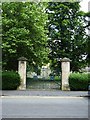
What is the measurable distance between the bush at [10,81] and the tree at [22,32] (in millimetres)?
2578

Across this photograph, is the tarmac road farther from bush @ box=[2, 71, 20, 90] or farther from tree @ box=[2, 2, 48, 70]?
tree @ box=[2, 2, 48, 70]

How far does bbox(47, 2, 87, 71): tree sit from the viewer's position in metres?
36.7

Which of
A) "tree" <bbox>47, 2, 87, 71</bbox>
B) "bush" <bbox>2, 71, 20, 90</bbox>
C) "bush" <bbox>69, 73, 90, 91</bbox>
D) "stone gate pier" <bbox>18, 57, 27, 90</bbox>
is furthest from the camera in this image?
"tree" <bbox>47, 2, 87, 71</bbox>

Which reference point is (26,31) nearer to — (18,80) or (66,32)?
(18,80)

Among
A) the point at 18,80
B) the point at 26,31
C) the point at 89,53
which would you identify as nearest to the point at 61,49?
the point at 89,53

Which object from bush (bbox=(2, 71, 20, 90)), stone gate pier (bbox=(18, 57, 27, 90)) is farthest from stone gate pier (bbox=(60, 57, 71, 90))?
bush (bbox=(2, 71, 20, 90))

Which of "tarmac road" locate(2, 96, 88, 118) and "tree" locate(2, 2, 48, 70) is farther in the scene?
"tree" locate(2, 2, 48, 70)

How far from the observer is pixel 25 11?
27.7 meters

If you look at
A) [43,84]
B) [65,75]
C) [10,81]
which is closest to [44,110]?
[10,81]

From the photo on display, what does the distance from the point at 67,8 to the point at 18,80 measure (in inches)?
630

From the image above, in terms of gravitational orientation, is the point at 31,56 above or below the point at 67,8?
below

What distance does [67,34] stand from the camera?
36.8 meters

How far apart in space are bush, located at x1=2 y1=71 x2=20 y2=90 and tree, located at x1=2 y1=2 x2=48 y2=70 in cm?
258

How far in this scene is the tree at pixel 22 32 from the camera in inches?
1039
